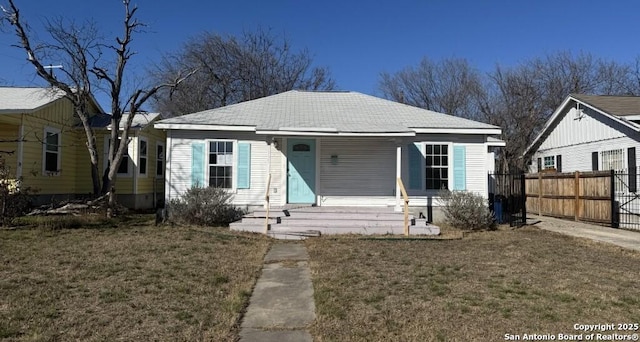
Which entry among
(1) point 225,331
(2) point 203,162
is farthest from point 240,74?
(1) point 225,331

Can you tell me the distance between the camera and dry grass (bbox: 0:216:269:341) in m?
4.24

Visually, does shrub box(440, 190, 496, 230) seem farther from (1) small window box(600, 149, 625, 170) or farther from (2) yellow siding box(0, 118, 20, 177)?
(2) yellow siding box(0, 118, 20, 177)

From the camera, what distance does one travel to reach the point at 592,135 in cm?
1773

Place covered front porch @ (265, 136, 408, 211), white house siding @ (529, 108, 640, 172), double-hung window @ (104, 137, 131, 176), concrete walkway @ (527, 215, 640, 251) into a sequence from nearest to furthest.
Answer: concrete walkway @ (527, 215, 640, 251) < covered front porch @ (265, 136, 408, 211) < white house siding @ (529, 108, 640, 172) < double-hung window @ (104, 137, 131, 176)

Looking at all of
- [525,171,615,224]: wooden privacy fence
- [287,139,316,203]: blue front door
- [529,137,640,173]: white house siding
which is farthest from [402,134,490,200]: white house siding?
[529,137,640,173]: white house siding

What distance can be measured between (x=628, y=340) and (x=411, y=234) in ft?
22.8

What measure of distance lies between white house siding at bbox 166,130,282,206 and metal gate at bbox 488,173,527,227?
710cm

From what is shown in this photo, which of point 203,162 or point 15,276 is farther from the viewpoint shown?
point 203,162

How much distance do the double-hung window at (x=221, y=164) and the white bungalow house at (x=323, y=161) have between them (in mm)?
30

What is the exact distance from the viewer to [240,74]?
31.4 m

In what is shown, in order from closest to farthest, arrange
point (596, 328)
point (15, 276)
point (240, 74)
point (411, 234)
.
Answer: point (596, 328), point (15, 276), point (411, 234), point (240, 74)

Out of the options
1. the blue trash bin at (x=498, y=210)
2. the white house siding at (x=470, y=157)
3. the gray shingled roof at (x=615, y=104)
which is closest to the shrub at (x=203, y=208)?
the white house siding at (x=470, y=157)

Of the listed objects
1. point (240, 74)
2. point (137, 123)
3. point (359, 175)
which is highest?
point (240, 74)

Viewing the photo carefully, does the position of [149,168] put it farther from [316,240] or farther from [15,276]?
[15,276]
